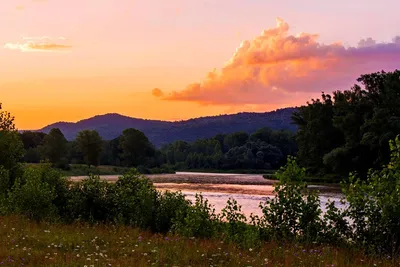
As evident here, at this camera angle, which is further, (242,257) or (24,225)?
(24,225)

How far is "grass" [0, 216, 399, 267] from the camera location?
35.3 ft

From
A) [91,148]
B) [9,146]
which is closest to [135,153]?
[91,148]

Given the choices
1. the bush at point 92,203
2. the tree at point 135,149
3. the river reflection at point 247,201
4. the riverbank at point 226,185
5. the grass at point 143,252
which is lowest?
the riverbank at point 226,185

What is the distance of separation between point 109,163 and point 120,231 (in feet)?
493

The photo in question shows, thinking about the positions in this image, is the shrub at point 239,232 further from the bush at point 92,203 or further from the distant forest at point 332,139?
the distant forest at point 332,139

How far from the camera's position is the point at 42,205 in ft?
59.4

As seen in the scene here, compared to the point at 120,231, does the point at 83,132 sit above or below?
above

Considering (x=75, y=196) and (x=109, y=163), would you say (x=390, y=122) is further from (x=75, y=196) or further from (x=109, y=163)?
(x=109, y=163)

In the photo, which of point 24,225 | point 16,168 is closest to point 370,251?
point 24,225

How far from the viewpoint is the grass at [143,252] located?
35.3 ft

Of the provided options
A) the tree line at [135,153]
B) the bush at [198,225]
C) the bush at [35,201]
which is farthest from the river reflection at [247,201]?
the tree line at [135,153]

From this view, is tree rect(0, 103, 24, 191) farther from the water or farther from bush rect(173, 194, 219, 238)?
bush rect(173, 194, 219, 238)

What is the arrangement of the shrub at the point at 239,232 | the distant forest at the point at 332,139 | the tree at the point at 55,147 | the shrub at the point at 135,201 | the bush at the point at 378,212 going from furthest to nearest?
the tree at the point at 55,147 < the distant forest at the point at 332,139 < the shrub at the point at 135,201 < the shrub at the point at 239,232 < the bush at the point at 378,212

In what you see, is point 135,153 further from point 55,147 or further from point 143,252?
point 143,252
